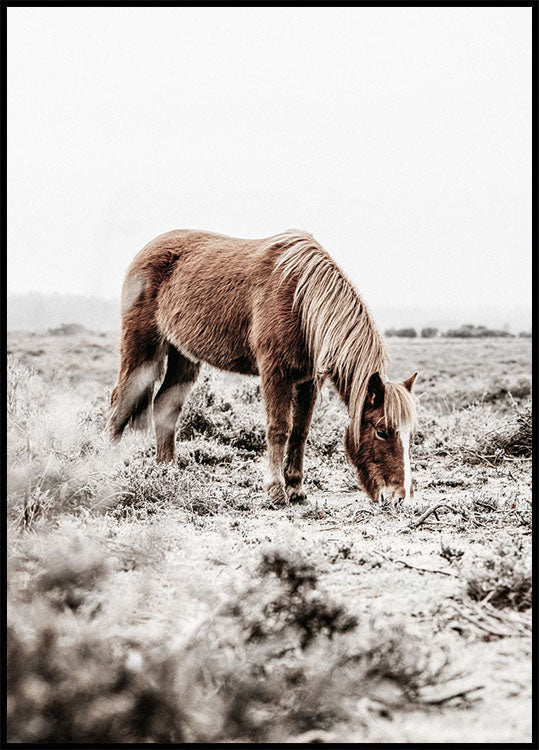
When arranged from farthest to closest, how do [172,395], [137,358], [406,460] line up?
[172,395]
[137,358]
[406,460]

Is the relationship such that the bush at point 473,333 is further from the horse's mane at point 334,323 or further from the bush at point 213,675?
the bush at point 213,675

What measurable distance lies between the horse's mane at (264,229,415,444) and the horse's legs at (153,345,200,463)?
1267 mm

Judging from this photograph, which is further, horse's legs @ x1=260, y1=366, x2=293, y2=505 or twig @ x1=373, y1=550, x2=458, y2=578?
horse's legs @ x1=260, y1=366, x2=293, y2=505

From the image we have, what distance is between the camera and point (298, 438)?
15.5ft

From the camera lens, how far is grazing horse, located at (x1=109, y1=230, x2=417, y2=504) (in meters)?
4.05

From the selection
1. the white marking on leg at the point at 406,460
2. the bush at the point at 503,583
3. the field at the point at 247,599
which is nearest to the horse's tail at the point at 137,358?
the field at the point at 247,599

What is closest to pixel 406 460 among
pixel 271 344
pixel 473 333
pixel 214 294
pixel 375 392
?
pixel 375 392

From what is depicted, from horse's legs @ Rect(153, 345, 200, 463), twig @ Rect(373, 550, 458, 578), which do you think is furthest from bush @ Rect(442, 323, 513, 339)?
twig @ Rect(373, 550, 458, 578)

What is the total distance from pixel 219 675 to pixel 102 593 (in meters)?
0.74

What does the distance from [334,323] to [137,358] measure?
1723mm

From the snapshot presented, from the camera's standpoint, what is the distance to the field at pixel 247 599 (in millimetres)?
2385

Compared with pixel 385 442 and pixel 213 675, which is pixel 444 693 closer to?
pixel 213 675

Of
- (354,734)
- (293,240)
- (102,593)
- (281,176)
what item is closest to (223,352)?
(293,240)

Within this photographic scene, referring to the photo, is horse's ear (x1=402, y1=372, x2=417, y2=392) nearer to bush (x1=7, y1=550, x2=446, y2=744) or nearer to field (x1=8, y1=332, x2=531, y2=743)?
field (x1=8, y1=332, x2=531, y2=743)
